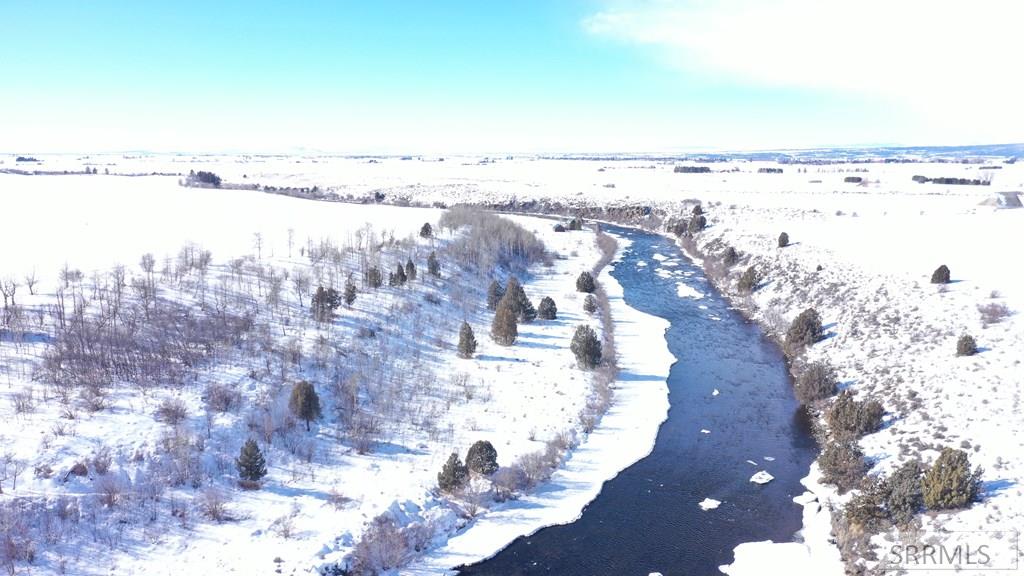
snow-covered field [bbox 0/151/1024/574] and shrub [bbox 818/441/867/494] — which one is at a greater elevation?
snow-covered field [bbox 0/151/1024/574]

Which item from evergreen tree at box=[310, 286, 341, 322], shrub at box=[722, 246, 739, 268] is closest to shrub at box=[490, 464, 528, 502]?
evergreen tree at box=[310, 286, 341, 322]

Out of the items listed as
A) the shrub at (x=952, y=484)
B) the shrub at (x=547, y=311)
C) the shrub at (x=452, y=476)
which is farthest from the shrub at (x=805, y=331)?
the shrub at (x=452, y=476)

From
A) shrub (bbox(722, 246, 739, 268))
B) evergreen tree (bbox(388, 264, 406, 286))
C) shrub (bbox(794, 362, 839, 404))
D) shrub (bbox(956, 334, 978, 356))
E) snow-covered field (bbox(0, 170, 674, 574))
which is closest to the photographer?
snow-covered field (bbox(0, 170, 674, 574))

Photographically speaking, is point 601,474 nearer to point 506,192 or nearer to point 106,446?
point 106,446

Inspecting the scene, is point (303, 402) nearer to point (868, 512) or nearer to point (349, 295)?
point (349, 295)

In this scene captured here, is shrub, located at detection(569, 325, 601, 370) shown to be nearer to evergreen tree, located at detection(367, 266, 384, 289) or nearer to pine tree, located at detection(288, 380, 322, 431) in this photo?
evergreen tree, located at detection(367, 266, 384, 289)

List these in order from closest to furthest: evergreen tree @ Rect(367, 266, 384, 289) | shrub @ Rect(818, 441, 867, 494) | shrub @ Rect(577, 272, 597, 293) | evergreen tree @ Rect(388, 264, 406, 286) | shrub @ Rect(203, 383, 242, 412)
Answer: shrub @ Rect(818, 441, 867, 494), shrub @ Rect(203, 383, 242, 412), evergreen tree @ Rect(367, 266, 384, 289), evergreen tree @ Rect(388, 264, 406, 286), shrub @ Rect(577, 272, 597, 293)

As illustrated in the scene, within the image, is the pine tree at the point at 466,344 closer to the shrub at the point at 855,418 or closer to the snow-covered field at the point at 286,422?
the snow-covered field at the point at 286,422

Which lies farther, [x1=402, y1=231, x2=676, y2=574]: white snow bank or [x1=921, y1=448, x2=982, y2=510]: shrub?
[x1=402, y1=231, x2=676, y2=574]: white snow bank
